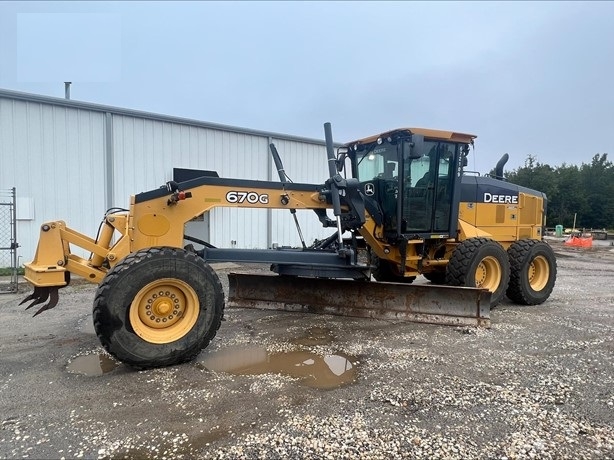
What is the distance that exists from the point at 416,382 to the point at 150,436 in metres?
2.37

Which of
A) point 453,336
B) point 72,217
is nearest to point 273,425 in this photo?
point 453,336

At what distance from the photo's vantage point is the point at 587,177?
196 feet

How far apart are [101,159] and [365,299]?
9373 millimetres

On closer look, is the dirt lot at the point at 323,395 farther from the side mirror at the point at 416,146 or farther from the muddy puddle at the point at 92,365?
the side mirror at the point at 416,146

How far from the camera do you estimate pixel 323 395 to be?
379cm

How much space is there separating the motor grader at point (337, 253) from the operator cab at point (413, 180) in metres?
0.02

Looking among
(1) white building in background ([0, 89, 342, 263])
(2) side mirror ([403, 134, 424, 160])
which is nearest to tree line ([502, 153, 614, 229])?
(1) white building in background ([0, 89, 342, 263])

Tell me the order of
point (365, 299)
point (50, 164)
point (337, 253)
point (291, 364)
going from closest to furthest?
point (291, 364) → point (337, 253) → point (365, 299) → point (50, 164)

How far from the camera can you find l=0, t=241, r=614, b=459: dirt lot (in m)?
2.99

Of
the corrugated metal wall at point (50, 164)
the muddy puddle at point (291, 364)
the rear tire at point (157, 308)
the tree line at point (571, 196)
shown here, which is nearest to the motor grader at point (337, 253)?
the rear tire at point (157, 308)

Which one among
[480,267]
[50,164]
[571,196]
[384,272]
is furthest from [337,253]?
[571,196]

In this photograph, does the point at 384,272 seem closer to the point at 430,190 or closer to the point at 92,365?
the point at 430,190

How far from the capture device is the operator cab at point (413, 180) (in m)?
6.66

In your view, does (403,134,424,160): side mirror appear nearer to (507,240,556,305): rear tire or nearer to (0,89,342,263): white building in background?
(507,240,556,305): rear tire
